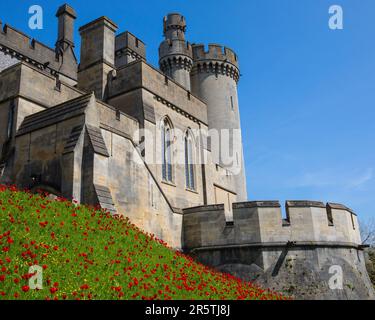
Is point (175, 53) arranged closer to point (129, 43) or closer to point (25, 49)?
point (129, 43)

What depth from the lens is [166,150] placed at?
20359 mm

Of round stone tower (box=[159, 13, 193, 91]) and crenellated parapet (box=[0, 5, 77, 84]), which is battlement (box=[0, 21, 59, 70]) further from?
round stone tower (box=[159, 13, 193, 91])

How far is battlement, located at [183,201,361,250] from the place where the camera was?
15.2 meters

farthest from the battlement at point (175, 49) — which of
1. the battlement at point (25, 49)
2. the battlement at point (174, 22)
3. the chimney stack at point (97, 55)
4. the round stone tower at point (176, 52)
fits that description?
the chimney stack at point (97, 55)

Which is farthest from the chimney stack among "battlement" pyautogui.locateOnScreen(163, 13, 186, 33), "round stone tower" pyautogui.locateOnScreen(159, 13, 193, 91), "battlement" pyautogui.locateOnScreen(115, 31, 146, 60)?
"battlement" pyautogui.locateOnScreen(163, 13, 186, 33)

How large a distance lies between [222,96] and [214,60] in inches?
119

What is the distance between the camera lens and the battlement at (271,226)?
50.0 ft

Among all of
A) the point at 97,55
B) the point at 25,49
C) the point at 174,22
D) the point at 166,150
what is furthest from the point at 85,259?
the point at 174,22

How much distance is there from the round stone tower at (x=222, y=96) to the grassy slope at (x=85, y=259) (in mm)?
20680

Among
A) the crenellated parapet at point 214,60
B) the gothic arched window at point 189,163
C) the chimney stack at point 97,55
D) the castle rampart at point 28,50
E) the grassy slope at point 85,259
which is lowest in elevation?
the grassy slope at point 85,259

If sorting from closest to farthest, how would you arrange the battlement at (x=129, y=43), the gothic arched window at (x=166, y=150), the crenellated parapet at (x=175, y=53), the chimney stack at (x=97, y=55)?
the gothic arched window at (x=166, y=150) < the chimney stack at (x=97, y=55) < the battlement at (x=129, y=43) < the crenellated parapet at (x=175, y=53)

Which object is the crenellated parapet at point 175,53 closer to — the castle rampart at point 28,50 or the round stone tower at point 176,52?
the round stone tower at point 176,52

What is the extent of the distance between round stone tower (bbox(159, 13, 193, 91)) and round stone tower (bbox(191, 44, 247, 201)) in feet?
3.21

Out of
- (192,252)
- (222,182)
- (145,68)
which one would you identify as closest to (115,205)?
(192,252)
